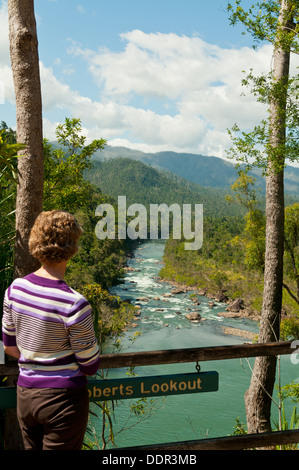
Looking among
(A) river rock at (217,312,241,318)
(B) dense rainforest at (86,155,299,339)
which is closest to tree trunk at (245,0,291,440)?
(B) dense rainforest at (86,155,299,339)

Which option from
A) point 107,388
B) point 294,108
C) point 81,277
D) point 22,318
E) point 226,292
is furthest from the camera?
point 226,292

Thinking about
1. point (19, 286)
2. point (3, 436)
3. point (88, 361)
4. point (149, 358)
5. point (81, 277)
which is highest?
point (19, 286)

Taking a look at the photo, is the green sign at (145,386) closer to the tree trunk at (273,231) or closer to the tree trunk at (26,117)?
the tree trunk at (26,117)

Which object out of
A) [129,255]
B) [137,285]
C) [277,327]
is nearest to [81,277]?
[137,285]

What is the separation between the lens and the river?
12867 millimetres

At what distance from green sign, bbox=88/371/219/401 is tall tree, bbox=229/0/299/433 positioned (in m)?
4.63

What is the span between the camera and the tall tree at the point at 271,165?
6.54 meters

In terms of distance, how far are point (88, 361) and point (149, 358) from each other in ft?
2.24

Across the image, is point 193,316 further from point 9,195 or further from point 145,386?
point 145,386

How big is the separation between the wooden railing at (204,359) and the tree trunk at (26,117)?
794mm

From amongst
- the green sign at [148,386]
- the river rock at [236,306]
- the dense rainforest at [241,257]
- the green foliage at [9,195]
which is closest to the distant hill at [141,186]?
the dense rainforest at [241,257]

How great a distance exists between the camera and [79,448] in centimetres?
165

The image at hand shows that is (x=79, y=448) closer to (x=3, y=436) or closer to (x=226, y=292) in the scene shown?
(x=3, y=436)

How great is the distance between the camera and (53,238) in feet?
5.21
